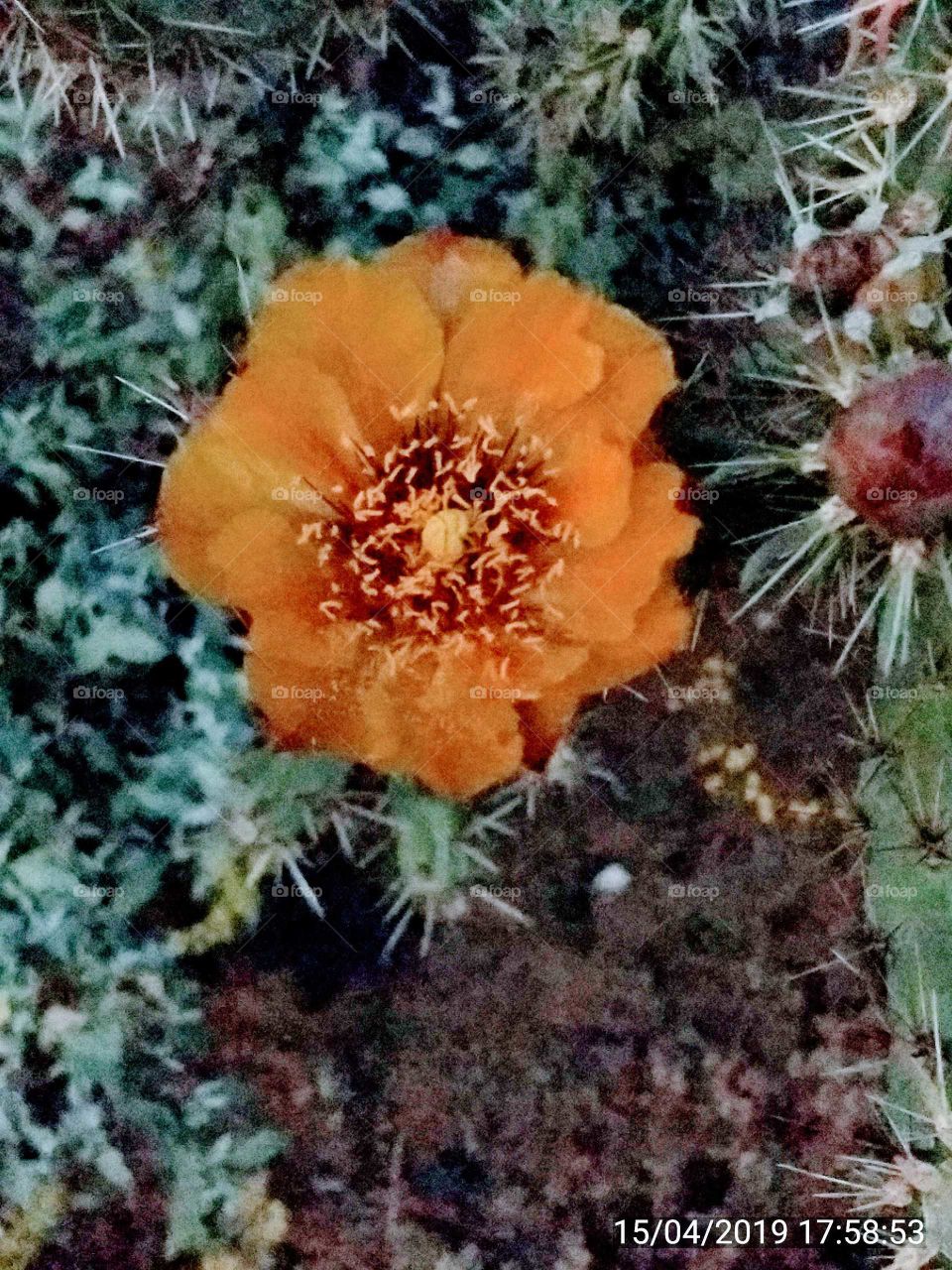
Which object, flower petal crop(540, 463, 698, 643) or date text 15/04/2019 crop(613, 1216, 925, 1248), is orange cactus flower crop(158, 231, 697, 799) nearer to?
flower petal crop(540, 463, 698, 643)

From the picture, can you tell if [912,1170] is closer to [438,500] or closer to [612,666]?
[612,666]

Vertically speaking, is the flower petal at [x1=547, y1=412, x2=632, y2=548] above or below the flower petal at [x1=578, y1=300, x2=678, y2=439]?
below

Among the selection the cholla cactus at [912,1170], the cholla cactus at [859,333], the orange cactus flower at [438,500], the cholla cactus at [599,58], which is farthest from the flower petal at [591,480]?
the cholla cactus at [912,1170]

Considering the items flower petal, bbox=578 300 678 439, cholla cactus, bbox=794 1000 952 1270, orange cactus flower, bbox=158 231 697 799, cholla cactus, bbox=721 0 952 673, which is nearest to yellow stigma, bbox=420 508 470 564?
orange cactus flower, bbox=158 231 697 799

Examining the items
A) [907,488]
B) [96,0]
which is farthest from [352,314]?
[907,488]

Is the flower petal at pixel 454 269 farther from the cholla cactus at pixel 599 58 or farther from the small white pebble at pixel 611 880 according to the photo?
the small white pebble at pixel 611 880

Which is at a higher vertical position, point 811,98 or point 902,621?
point 811,98

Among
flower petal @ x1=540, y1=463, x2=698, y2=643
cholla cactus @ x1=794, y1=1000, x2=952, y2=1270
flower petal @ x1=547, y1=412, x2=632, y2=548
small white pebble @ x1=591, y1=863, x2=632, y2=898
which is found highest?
flower petal @ x1=547, y1=412, x2=632, y2=548

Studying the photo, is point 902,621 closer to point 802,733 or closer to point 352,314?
point 802,733
